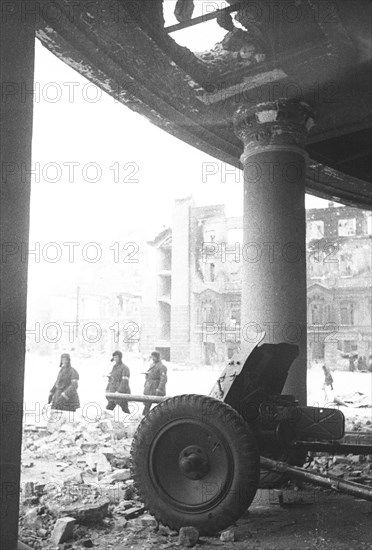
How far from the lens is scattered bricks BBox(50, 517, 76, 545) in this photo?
4066 mm

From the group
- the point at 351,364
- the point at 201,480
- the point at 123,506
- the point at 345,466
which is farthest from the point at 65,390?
the point at 351,364

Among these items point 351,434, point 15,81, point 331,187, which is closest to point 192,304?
point 331,187

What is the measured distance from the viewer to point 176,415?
181 inches

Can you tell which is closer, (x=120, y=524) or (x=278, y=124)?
(x=120, y=524)

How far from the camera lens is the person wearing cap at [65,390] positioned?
1189 centimetres

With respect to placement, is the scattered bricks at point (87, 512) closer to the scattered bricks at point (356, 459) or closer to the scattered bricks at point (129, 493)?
the scattered bricks at point (129, 493)

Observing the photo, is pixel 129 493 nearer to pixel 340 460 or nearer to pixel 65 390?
pixel 340 460

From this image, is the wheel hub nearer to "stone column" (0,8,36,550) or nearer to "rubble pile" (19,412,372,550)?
"rubble pile" (19,412,372,550)

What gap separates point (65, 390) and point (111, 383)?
1136 mm

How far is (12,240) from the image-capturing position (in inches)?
125

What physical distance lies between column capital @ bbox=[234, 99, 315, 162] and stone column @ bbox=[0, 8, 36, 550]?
14.7 ft

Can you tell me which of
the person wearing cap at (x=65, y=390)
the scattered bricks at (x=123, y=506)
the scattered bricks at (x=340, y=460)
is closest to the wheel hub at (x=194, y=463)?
the scattered bricks at (x=123, y=506)

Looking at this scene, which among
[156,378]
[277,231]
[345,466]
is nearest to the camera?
[345,466]

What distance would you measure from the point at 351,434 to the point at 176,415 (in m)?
4.41
